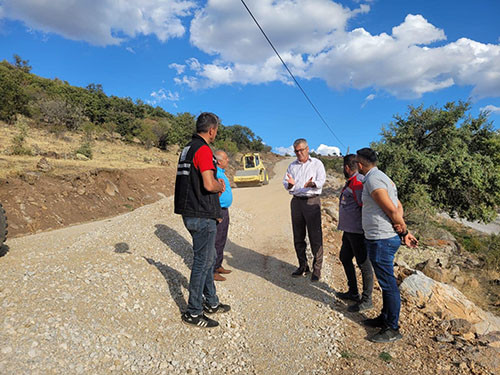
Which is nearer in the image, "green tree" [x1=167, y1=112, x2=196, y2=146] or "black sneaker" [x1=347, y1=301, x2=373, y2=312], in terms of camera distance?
"black sneaker" [x1=347, y1=301, x2=373, y2=312]

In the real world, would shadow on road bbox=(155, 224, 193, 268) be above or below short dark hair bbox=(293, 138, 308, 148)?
below

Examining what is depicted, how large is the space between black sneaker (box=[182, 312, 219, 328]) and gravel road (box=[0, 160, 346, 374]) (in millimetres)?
75

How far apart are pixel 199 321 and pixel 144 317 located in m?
0.68

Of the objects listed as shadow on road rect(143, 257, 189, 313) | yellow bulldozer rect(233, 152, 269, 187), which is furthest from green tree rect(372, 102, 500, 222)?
shadow on road rect(143, 257, 189, 313)

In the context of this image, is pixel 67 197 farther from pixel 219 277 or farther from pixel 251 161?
pixel 251 161

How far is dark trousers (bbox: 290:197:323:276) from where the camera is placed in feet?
16.4

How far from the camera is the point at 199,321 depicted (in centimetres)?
362

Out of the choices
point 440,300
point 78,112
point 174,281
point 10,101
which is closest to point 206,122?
point 174,281

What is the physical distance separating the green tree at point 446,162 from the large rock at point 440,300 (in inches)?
336

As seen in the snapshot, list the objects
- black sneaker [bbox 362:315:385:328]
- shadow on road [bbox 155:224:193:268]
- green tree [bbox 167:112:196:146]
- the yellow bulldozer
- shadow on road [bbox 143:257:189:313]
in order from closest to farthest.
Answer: black sneaker [bbox 362:315:385:328]
shadow on road [bbox 143:257:189:313]
shadow on road [bbox 155:224:193:268]
the yellow bulldozer
green tree [bbox 167:112:196:146]

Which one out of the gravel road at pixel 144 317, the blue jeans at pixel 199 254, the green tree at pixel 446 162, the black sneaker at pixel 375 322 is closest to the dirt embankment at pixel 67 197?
the gravel road at pixel 144 317

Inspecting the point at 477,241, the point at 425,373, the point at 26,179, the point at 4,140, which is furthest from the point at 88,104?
the point at 425,373

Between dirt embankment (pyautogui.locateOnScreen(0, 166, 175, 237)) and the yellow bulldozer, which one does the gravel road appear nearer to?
dirt embankment (pyautogui.locateOnScreen(0, 166, 175, 237))

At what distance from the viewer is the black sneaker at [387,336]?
11.4 ft
